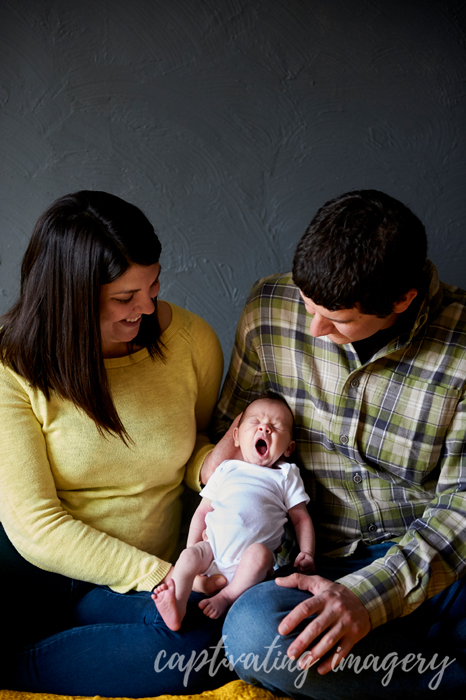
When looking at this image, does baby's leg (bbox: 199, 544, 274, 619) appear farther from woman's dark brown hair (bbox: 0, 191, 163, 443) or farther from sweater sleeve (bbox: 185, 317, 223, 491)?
woman's dark brown hair (bbox: 0, 191, 163, 443)

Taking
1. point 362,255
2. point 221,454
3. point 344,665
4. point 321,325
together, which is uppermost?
point 362,255

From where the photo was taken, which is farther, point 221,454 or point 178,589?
point 221,454

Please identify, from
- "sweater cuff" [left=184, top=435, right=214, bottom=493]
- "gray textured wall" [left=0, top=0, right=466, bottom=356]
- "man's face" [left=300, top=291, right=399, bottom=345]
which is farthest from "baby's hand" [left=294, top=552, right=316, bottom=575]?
"gray textured wall" [left=0, top=0, right=466, bottom=356]

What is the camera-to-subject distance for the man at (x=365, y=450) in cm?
120

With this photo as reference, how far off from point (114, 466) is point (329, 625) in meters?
0.60

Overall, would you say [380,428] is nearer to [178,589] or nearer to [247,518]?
[247,518]

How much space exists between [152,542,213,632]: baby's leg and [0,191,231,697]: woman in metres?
0.06

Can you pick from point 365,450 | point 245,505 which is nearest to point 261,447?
point 245,505

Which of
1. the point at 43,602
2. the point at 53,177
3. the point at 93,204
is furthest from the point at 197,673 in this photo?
the point at 53,177

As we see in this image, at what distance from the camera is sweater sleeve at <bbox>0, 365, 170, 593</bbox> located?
1354 millimetres

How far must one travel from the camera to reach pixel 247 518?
1.41 meters

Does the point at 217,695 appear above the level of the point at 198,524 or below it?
below

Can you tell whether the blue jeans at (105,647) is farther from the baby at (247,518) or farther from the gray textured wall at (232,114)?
the gray textured wall at (232,114)

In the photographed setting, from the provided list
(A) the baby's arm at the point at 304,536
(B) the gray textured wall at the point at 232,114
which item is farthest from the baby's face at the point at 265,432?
(B) the gray textured wall at the point at 232,114
